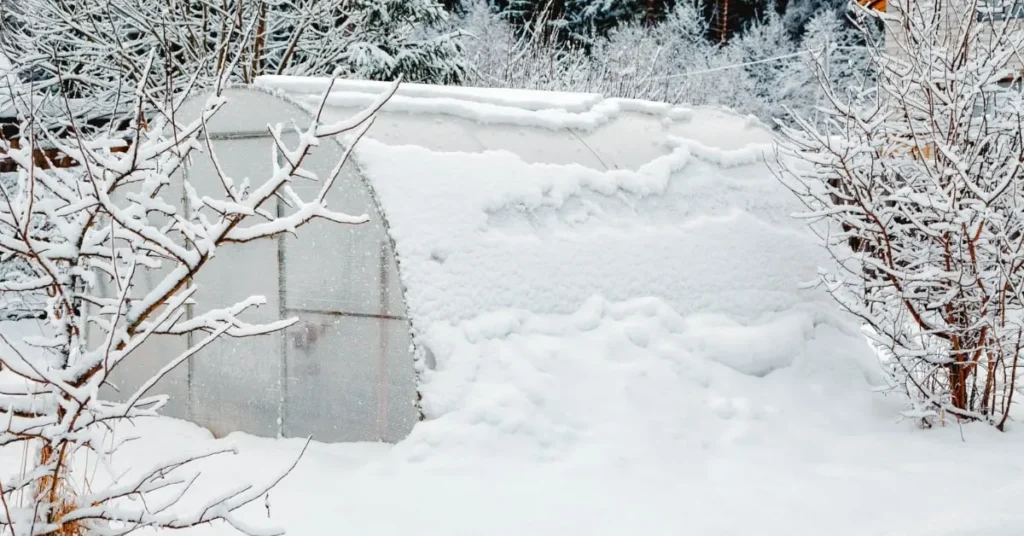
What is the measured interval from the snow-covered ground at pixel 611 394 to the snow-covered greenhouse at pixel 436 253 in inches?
0.9

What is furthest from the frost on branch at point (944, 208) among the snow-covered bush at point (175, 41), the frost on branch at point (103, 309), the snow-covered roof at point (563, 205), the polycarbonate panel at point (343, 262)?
the snow-covered bush at point (175, 41)

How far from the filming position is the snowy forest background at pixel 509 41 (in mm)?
10891

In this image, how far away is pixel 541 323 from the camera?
5168 mm

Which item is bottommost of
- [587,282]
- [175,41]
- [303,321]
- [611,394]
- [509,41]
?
[611,394]

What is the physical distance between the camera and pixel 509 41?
1925 centimetres

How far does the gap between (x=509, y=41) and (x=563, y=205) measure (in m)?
14.2

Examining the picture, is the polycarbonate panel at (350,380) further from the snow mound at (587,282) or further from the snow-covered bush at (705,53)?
the snow-covered bush at (705,53)

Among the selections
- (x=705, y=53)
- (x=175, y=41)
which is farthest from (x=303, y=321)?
(x=705, y=53)

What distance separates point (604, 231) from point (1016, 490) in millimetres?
2767

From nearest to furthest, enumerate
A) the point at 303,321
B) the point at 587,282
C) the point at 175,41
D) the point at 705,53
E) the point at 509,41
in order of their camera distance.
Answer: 1. the point at 303,321
2. the point at 587,282
3. the point at 175,41
4. the point at 509,41
5. the point at 705,53

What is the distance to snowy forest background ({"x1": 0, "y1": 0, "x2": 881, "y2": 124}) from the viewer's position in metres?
10.9

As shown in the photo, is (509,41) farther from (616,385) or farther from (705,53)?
(616,385)

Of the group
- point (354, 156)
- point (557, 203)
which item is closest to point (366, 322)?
point (354, 156)

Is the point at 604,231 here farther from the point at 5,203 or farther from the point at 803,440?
the point at 5,203
